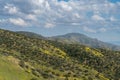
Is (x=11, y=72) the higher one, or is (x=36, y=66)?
(x=11, y=72)

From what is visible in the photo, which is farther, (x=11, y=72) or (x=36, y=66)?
(x=36, y=66)

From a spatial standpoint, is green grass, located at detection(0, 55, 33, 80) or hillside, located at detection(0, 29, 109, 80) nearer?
green grass, located at detection(0, 55, 33, 80)

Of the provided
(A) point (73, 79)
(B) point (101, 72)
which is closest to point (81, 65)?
(B) point (101, 72)

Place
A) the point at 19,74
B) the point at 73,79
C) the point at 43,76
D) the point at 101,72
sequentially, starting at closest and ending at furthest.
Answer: the point at 19,74, the point at 43,76, the point at 73,79, the point at 101,72

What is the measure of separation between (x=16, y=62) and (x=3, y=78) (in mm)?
34775

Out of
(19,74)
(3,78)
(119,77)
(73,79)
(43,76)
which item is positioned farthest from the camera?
(119,77)

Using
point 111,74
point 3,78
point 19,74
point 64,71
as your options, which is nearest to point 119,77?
point 111,74

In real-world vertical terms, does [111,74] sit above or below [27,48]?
below

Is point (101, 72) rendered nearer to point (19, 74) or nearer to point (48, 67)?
point (48, 67)

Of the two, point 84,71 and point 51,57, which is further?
point 51,57

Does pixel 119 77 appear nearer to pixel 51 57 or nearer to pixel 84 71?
pixel 84 71

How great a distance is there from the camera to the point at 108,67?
654 ft

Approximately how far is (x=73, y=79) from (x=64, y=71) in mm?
14986

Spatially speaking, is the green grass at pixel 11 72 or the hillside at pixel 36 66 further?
the hillside at pixel 36 66
